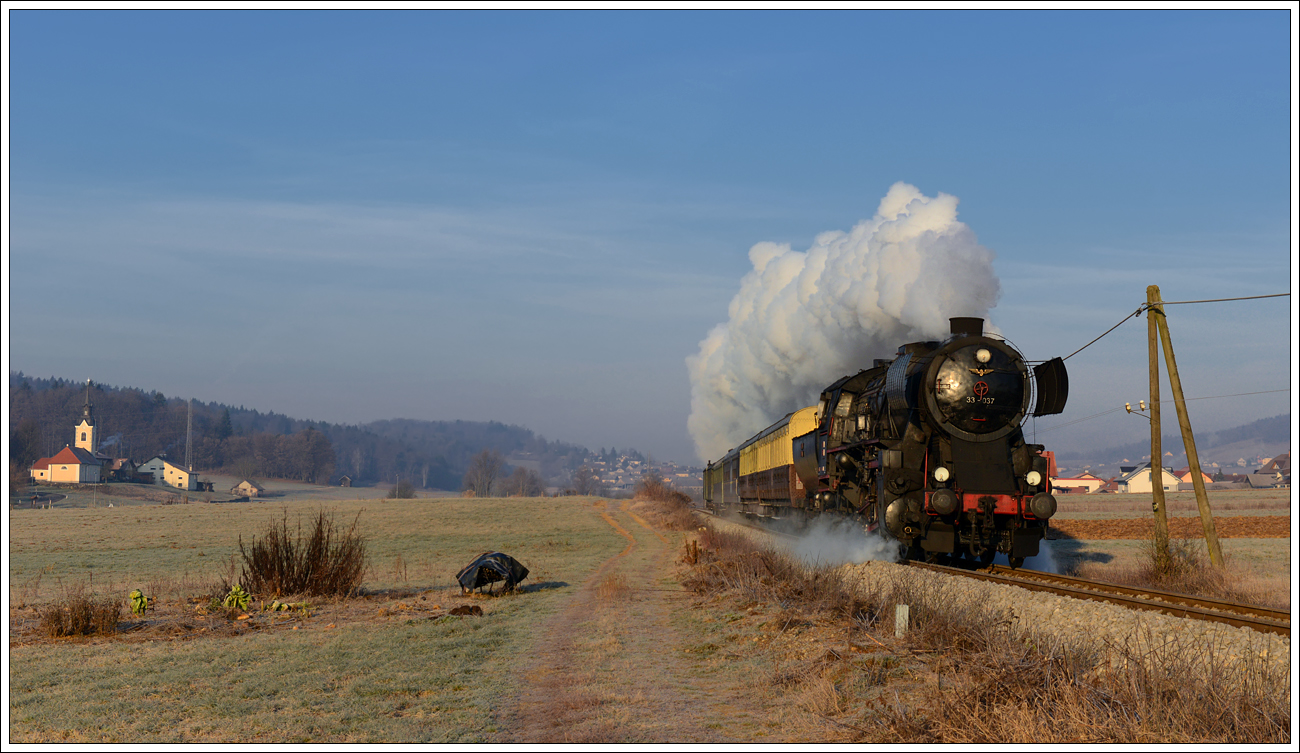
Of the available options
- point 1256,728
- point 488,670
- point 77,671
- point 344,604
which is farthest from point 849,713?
point 344,604

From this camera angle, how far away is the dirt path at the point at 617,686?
854 cm

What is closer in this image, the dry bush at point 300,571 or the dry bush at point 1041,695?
the dry bush at point 1041,695

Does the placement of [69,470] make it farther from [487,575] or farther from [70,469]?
[487,575]

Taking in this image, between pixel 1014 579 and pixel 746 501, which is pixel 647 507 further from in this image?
pixel 1014 579

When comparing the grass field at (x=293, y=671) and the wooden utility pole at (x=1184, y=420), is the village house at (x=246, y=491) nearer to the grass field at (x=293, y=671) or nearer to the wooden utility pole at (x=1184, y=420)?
the grass field at (x=293, y=671)

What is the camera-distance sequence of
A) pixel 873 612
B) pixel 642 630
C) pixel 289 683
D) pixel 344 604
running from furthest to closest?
1. pixel 344 604
2. pixel 642 630
3. pixel 873 612
4. pixel 289 683

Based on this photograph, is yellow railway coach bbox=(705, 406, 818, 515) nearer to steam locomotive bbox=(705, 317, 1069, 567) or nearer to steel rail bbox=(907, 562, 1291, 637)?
steam locomotive bbox=(705, 317, 1069, 567)

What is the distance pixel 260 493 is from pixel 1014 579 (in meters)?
155

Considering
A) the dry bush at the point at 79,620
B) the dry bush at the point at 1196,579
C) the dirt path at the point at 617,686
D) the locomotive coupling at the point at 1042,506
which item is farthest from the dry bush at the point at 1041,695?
the dry bush at the point at 79,620

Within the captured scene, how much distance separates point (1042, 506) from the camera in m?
18.2

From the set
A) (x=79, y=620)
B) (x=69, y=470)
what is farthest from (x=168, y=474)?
(x=79, y=620)

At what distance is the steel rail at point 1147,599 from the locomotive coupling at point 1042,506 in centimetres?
127

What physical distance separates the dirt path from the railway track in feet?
19.7

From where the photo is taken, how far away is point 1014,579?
17828 mm
